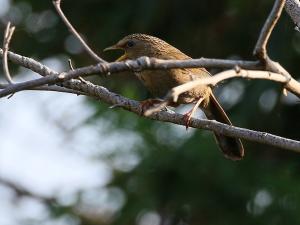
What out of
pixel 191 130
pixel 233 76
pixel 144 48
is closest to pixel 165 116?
pixel 233 76

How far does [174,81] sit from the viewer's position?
19.7 feet

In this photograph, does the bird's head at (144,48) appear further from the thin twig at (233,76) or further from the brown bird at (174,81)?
the thin twig at (233,76)

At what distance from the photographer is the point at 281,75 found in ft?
13.2

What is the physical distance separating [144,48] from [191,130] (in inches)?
118

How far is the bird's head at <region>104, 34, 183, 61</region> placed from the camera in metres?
6.54

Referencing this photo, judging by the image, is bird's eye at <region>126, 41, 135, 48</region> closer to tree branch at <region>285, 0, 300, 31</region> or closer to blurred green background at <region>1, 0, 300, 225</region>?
tree branch at <region>285, 0, 300, 31</region>

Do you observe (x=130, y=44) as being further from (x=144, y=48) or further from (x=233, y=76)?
(x=233, y=76)

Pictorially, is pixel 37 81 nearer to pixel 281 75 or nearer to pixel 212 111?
pixel 281 75

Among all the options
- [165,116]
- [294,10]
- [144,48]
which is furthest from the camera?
[144,48]

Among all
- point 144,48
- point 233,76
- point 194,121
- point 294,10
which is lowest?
point 144,48

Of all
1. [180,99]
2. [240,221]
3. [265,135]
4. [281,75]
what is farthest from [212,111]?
[240,221]

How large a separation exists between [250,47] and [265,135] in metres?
5.28

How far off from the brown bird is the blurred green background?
2.29 m

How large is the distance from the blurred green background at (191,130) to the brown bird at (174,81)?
2.29 m
